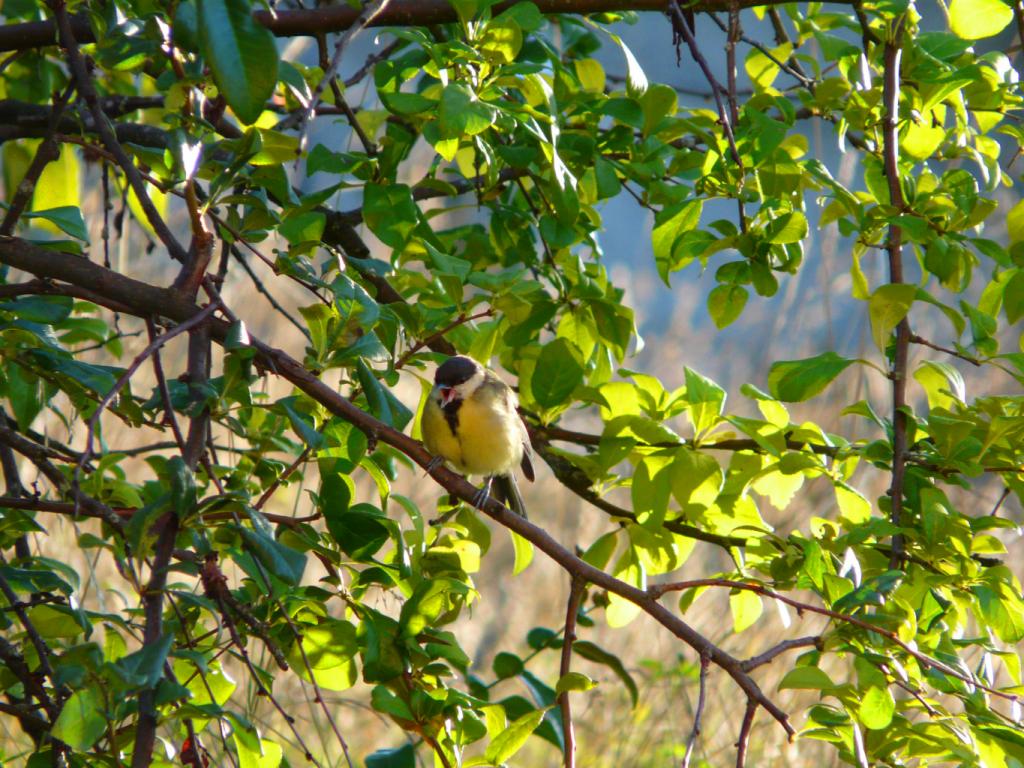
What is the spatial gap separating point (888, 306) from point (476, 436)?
129 centimetres

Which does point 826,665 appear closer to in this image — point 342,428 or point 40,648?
point 342,428

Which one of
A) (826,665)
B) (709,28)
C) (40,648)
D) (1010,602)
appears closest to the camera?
(40,648)

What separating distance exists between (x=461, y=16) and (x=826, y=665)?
12.1 feet

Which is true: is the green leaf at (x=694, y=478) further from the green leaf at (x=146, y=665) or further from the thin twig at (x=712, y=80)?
the green leaf at (x=146, y=665)

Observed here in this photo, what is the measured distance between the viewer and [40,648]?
1.56 m

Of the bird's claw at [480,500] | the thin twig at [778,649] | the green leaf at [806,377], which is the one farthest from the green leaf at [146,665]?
the green leaf at [806,377]

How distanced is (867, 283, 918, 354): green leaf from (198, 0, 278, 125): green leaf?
1263mm

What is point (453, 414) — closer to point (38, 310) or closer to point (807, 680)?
point (38, 310)

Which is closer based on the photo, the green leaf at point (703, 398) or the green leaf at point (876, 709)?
the green leaf at point (876, 709)

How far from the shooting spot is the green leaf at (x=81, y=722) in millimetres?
1300

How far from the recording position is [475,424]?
9.77 ft

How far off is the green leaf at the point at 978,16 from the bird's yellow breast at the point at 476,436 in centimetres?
144

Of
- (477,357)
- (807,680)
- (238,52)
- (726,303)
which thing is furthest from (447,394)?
(238,52)

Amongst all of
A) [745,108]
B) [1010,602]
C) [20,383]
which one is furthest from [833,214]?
[20,383]
